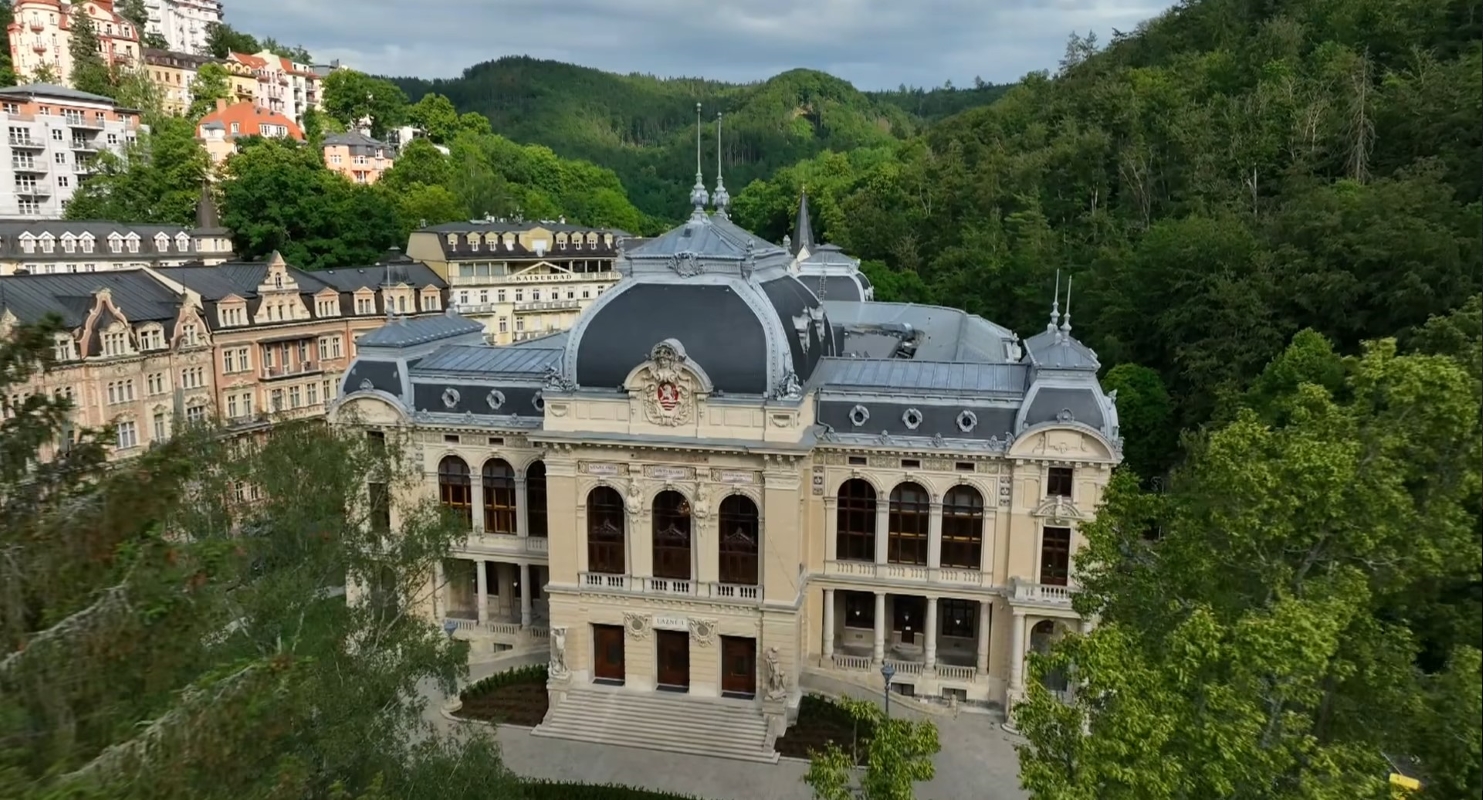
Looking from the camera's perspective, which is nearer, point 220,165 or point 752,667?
point 752,667

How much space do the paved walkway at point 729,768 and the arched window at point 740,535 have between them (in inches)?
272

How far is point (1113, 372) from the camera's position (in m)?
58.5

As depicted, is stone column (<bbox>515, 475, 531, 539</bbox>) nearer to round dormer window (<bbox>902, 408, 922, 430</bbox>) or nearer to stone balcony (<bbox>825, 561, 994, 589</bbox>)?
stone balcony (<bbox>825, 561, 994, 589</bbox>)

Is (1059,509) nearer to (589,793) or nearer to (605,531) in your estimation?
(605,531)

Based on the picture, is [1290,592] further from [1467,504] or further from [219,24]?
[219,24]

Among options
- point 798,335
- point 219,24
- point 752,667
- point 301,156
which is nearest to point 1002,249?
point 798,335

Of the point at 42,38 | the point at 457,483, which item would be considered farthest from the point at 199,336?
the point at 42,38

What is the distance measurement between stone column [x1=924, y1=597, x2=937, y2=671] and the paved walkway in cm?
232

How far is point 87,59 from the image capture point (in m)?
115

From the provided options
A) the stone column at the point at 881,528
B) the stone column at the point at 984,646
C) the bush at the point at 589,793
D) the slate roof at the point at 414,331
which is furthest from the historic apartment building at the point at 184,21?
the stone column at the point at 984,646

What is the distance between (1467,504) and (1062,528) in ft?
66.8

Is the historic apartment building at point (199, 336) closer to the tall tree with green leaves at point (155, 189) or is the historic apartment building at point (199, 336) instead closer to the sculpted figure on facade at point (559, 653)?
the sculpted figure on facade at point (559, 653)

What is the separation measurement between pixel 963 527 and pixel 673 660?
41.8ft

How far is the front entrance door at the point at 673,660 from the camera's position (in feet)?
128
